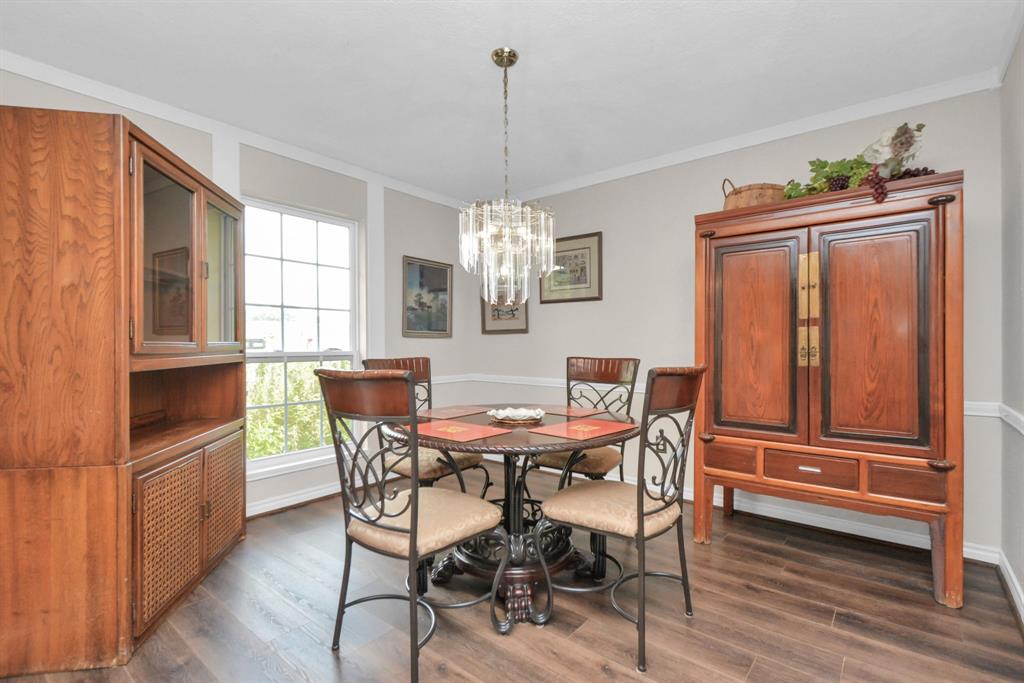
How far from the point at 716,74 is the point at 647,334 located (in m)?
1.83

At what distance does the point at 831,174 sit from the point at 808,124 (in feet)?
2.56

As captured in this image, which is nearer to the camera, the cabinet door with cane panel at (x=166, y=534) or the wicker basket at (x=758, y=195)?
the cabinet door with cane panel at (x=166, y=534)

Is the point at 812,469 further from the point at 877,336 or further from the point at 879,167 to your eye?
the point at 879,167

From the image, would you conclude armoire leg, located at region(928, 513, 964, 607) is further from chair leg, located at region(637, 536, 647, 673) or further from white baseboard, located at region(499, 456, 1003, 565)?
chair leg, located at region(637, 536, 647, 673)

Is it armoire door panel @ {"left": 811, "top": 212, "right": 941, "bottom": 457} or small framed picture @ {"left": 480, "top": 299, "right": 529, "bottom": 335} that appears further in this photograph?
small framed picture @ {"left": 480, "top": 299, "right": 529, "bottom": 335}

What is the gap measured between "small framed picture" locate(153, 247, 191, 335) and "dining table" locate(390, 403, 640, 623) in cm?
113

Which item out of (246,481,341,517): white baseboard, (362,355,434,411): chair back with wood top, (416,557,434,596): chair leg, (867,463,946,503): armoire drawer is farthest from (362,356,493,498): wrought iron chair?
(867,463,946,503): armoire drawer

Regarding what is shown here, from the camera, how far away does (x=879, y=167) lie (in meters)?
2.37

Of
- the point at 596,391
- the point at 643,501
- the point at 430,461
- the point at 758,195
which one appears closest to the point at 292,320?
the point at 430,461

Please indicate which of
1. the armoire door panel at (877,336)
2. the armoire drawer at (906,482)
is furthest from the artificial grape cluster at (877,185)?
the armoire drawer at (906,482)

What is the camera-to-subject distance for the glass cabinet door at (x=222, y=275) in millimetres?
2504

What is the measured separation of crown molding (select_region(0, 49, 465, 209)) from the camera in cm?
237

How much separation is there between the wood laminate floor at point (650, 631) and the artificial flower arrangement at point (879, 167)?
1.88 metres

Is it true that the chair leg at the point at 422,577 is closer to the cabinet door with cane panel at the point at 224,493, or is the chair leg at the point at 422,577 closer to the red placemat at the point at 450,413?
the red placemat at the point at 450,413
